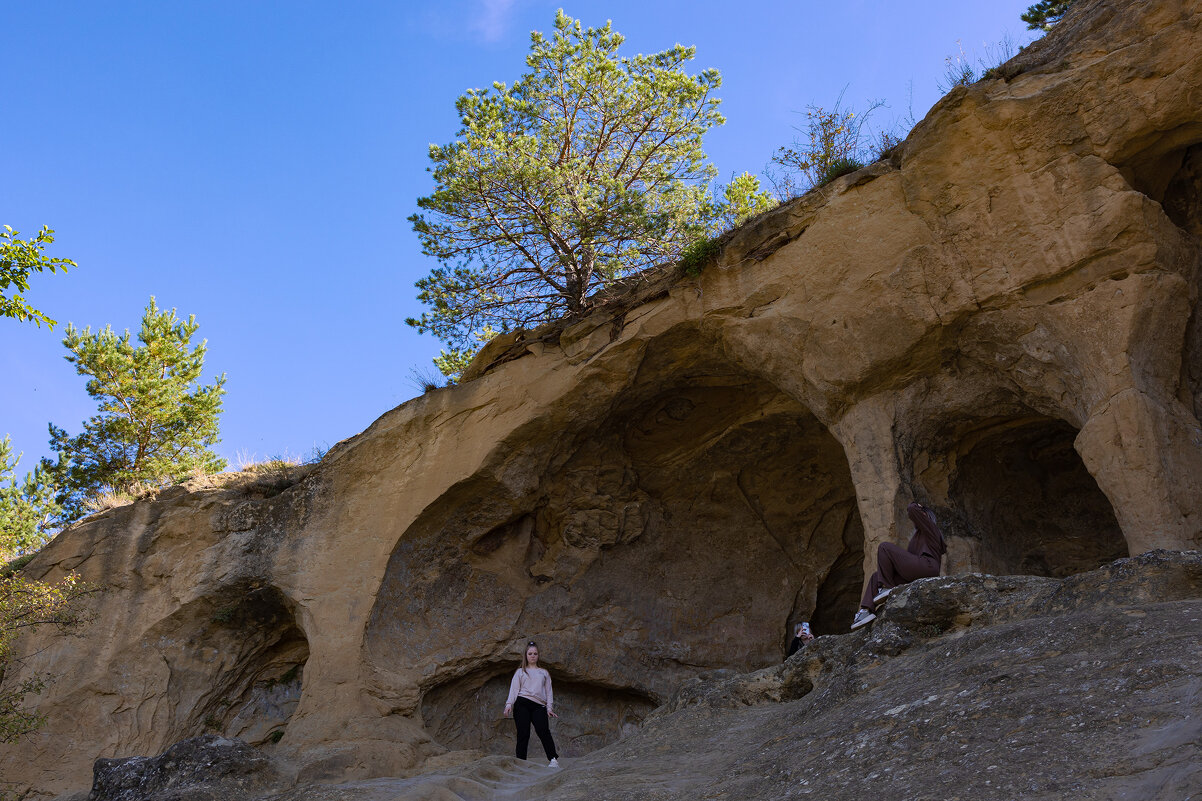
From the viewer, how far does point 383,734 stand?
10.6 metres

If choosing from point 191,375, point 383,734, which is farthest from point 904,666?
point 191,375

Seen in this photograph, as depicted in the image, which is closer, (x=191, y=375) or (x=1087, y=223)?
(x=1087, y=223)

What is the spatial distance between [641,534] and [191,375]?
1282cm

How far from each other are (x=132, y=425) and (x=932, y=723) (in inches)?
743

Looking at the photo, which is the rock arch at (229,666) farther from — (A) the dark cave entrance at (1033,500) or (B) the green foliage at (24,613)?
(A) the dark cave entrance at (1033,500)

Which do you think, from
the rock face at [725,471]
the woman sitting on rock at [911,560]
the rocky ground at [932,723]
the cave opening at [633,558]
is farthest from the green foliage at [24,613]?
the woman sitting on rock at [911,560]

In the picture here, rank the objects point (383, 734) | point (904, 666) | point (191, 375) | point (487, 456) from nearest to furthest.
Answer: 1. point (904, 666)
2. point (383, 734)
3. point (487, 456)
4. point (191, 375)

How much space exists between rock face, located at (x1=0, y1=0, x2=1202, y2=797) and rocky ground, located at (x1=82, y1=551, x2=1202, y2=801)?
39.7 inches

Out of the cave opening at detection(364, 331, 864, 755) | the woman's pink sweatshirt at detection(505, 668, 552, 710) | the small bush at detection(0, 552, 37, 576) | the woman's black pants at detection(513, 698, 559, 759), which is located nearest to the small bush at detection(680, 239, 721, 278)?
the cave opening at detection(364, 331, 864, 755)

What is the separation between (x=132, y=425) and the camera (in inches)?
801

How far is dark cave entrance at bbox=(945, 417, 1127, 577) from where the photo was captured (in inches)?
406

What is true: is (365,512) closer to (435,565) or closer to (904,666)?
(435,565)

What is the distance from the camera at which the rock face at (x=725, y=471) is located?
342 inches

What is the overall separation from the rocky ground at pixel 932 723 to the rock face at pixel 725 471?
1.01 meters
